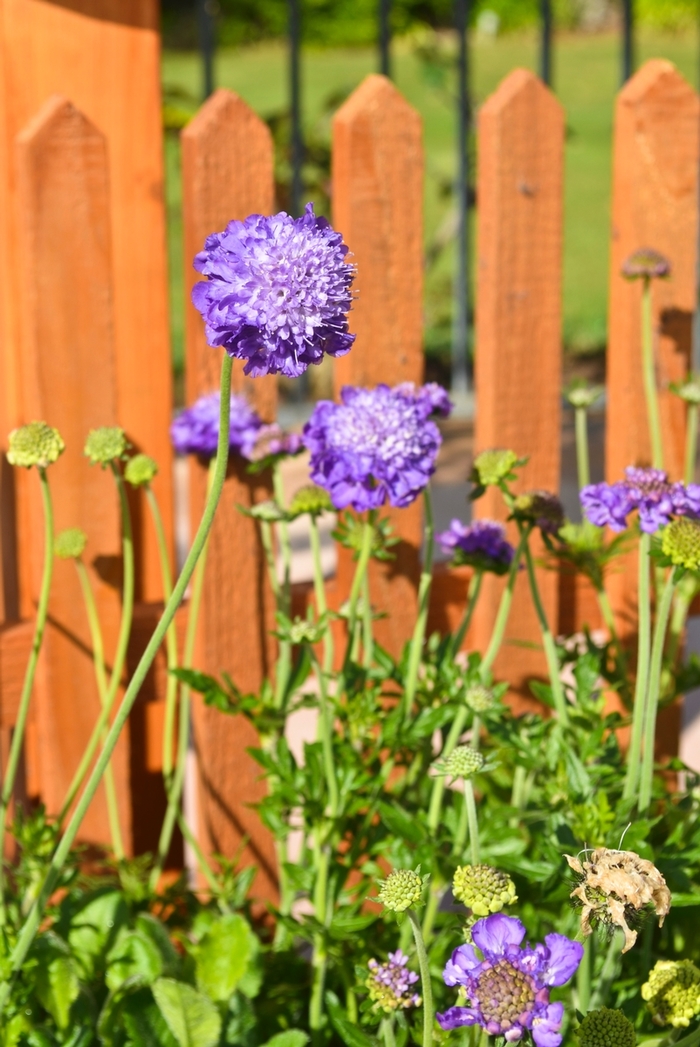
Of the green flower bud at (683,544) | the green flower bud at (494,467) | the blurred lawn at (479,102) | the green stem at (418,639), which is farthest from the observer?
the blurred lawn at (479,102)

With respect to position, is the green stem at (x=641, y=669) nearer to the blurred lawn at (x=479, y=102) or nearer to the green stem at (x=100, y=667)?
the green stem at (x=100, y=667)

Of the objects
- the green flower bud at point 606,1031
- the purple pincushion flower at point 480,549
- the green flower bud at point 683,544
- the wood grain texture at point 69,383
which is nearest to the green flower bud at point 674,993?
the green flower bud at point 606,1031

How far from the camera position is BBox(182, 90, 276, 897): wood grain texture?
2031 mm

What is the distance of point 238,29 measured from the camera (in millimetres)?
18562

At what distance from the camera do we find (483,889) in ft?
3.78

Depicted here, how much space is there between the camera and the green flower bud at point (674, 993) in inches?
50.1

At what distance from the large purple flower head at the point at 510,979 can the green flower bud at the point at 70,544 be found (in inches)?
38.4

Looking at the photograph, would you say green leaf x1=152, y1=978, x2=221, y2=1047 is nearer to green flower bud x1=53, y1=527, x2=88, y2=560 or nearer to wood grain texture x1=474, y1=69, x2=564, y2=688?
green flower bud x1=53, y1=527, x2=88, y2=560

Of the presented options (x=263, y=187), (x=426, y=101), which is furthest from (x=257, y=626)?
(x=426, y=101)

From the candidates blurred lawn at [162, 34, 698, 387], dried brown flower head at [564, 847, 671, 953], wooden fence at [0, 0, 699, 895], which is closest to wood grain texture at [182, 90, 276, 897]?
wooden fence at [0, 0, 699, 895]

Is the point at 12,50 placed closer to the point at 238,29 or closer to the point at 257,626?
the point at 257,626

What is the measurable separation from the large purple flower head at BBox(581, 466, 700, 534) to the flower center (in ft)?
1.99

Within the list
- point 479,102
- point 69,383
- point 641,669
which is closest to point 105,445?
point 69,383

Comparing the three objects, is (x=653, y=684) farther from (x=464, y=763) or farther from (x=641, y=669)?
(x=464, y=763)
